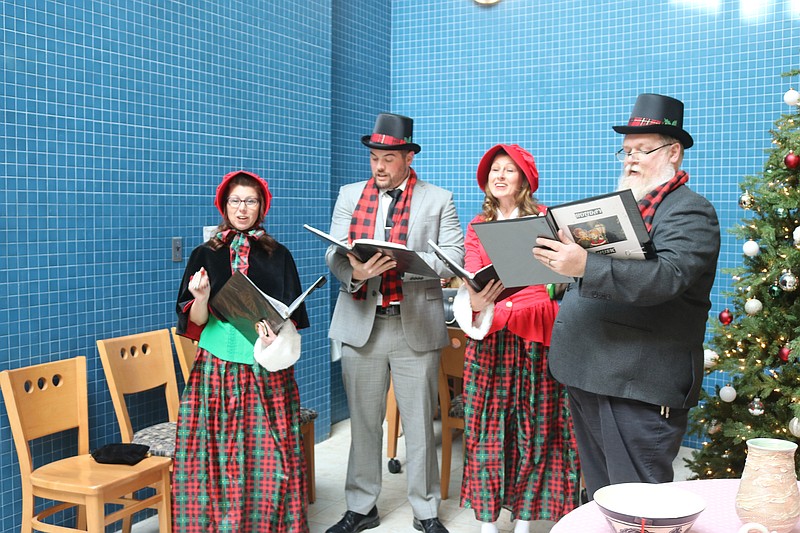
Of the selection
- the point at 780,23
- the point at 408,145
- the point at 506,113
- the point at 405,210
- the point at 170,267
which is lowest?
the point at 170,267

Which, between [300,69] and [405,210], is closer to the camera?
[405,210]

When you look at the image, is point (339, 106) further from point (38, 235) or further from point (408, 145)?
point (38, 235)

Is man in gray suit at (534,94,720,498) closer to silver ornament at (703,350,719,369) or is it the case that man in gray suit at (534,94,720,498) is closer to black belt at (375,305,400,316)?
black belt at (375,305,400,316)

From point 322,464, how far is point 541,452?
1475 mm

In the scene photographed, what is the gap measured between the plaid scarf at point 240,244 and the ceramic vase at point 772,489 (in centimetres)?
203

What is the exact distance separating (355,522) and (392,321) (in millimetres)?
863

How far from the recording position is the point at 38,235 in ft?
9.58

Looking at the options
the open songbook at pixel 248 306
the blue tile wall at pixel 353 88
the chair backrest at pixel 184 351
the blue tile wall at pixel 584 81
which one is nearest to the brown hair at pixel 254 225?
the open songbook at pixel 248 306

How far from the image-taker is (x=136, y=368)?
320cm

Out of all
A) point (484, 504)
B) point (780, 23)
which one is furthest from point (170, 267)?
point (780, 23)

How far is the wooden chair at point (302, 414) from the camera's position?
136 inches

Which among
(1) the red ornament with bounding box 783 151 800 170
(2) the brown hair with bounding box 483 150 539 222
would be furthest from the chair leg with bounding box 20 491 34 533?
(1) the red ornament with bounding box 783 151 800 170

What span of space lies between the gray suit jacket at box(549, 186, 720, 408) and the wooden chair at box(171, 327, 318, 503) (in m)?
1.63

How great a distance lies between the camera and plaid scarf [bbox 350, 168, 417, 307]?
10.3ft
